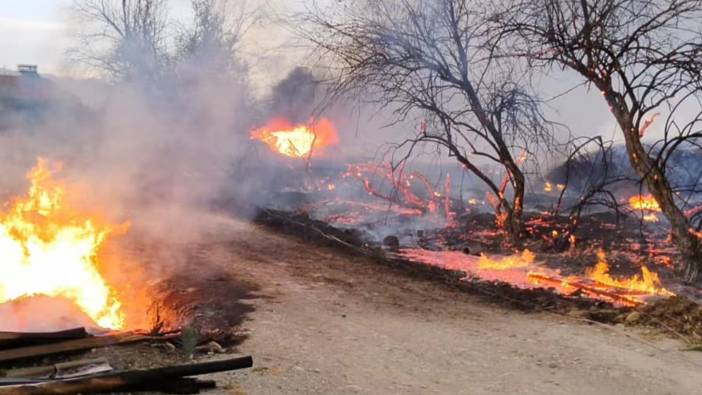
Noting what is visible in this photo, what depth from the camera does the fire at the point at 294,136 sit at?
61.0ft

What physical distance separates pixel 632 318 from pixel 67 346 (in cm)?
580

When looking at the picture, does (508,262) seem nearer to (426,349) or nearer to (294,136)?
(426,349)

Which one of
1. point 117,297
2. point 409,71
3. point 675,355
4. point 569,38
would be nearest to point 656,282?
point 675,355

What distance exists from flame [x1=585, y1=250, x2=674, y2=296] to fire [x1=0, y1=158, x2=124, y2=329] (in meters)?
6.37

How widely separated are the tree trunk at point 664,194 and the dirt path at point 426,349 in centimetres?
253

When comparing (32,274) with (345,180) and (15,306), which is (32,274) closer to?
(15,306)

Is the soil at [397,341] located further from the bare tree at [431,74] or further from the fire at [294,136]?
the fire at [294,136]

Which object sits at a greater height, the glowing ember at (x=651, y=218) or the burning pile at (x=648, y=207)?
the burning pile at (x=648, y=207)

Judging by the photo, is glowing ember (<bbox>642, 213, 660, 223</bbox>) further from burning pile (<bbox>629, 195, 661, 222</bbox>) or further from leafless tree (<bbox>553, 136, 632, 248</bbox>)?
leafless tree (<bbox>553, 136, 632, 248</bbox>)

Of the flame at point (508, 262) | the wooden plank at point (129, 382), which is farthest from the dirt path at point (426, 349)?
the flame at point (508, 262)

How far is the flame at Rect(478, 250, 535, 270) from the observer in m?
9.98

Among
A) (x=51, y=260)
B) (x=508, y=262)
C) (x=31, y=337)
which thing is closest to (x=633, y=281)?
(x=508, y=262)

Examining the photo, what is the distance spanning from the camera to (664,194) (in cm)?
867

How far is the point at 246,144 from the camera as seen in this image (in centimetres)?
1734
